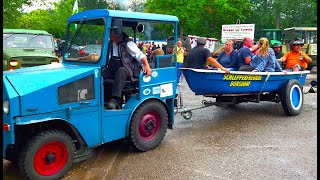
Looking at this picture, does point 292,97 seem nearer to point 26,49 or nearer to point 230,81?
point 230,81

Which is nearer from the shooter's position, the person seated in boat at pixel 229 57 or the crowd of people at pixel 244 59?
the crowd of people at pixel 244 59

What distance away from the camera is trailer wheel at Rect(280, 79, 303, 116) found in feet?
23.8

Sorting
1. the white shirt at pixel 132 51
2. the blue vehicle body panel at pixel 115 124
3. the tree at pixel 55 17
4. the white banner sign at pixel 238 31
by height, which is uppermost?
the tree at pixel 55 17

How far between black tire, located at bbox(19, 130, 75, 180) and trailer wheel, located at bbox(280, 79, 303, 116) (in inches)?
187

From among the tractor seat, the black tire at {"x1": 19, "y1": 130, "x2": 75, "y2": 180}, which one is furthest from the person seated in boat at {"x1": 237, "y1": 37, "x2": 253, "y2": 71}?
the black tire at {"x1": 19, "y1": 130, "x2": 75, "y2": 180}

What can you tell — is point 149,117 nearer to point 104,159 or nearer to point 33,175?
point 104,159

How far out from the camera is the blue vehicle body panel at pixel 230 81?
249 inches

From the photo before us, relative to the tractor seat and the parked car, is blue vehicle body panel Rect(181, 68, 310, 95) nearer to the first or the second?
the tractor seat

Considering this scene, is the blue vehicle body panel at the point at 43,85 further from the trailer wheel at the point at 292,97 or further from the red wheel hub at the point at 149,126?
the trailer wheel at the point at 292,97

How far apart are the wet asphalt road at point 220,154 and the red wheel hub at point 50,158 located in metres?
0.25

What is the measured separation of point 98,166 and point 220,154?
1755 mm

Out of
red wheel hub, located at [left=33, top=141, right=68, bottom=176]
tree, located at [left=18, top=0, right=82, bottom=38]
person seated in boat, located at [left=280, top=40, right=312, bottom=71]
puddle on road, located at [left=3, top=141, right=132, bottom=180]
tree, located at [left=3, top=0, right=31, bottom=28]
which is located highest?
tree, located at [left=18, top=0, right=82, bottom=38]

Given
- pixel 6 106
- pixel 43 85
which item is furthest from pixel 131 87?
pixel 6 106

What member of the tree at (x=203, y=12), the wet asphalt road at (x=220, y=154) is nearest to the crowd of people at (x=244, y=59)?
the wet asphalt road at (x=220, y=154)
